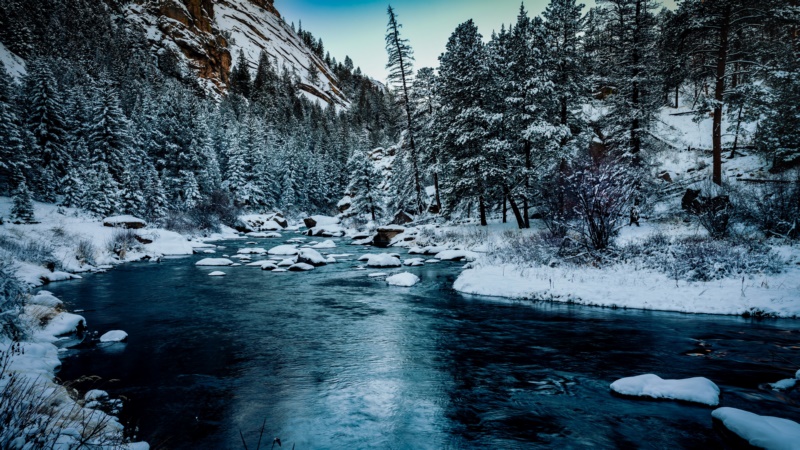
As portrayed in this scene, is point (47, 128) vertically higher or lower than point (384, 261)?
higher

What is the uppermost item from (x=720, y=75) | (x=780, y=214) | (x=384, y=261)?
(x=720, y=75)

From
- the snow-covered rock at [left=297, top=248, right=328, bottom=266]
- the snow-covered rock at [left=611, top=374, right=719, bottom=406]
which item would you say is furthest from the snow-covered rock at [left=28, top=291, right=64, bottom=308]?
the snow-covered rock at [left=611, top=374, right=719, bottom=406]

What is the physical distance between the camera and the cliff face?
109 meters

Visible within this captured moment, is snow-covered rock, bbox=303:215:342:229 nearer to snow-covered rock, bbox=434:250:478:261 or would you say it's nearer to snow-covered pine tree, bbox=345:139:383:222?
snow-covered pine tree, bbox=345:139:383:222

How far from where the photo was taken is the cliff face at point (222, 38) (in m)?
109

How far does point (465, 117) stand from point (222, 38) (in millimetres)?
131115

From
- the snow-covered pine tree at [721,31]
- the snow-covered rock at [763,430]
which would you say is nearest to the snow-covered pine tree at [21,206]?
the snow-covered rock at [763,430]

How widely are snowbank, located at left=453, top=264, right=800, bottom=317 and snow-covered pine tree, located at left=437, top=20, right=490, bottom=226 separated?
35.8 feet

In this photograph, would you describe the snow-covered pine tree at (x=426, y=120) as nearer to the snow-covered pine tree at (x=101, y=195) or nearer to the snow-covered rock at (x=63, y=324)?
the snow-covered rock at (x=63, y=324)

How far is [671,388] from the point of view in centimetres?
576

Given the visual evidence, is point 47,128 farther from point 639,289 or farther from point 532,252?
point 639,289

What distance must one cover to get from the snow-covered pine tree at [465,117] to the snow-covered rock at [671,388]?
18.3m

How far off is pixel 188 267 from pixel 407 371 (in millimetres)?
17591

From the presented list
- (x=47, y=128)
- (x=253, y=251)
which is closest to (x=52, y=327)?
(x=253, y=251)
